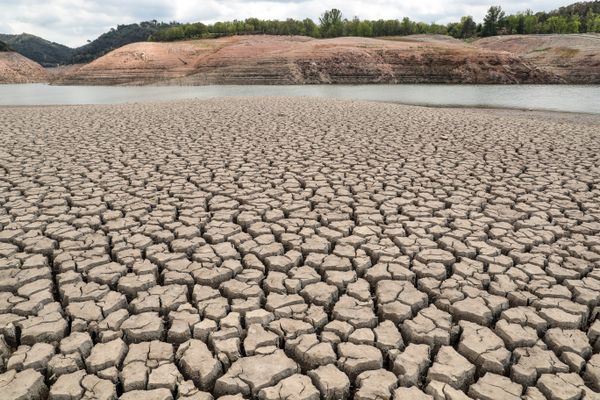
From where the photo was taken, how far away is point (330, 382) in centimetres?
202

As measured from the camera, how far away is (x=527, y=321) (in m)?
2.51

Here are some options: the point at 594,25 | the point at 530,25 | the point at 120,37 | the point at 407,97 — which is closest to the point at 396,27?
the point at 530,25

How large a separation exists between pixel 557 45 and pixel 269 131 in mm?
59325

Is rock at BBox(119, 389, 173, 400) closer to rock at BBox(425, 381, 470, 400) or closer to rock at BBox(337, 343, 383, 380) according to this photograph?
rock at BBox(337, 343, 383, 380)

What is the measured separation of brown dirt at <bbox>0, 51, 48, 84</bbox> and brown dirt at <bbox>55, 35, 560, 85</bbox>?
1939 centimetres

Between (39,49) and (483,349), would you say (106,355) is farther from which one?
(39,49)

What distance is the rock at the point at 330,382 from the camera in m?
1.97

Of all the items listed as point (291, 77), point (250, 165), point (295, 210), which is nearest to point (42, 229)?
point (295, 210)

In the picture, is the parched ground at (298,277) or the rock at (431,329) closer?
the parched ground at (298,277)

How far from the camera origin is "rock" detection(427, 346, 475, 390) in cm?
205

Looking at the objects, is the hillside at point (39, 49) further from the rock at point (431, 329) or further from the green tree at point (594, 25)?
the rock at point (431, 329)

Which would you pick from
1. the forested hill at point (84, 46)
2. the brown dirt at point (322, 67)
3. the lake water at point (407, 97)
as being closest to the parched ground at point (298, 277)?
the lake water at point (407, 97)

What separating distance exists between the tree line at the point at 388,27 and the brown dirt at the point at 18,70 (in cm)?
2355

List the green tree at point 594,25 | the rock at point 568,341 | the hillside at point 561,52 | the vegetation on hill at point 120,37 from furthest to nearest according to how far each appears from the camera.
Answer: the vegetation on hill at point 120,37
the green tree at point 594,25
the hillside at point 561,52
the rock at point 568,341
